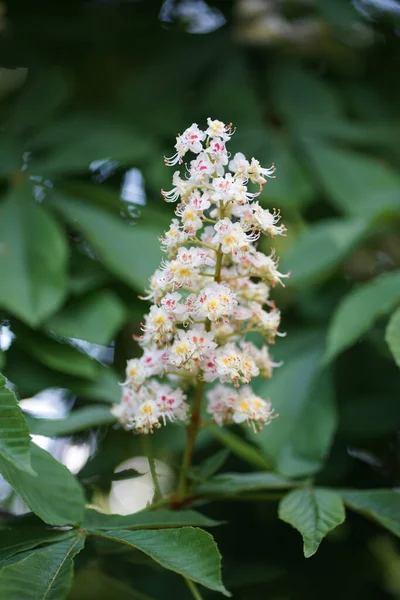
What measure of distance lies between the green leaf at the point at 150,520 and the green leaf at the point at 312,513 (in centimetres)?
12

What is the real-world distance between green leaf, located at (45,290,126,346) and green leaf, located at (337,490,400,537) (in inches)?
23.0

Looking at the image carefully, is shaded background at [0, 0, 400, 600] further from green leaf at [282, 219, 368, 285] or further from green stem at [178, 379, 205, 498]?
green stem at [178, 379, 205, 498]

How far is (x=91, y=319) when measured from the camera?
4.93 ft

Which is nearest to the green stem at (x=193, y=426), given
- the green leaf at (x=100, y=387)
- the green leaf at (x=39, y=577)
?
the green leaf at (x=39, y=577)

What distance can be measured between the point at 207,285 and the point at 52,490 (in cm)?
39

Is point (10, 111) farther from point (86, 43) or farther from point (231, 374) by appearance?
point (231, 374)

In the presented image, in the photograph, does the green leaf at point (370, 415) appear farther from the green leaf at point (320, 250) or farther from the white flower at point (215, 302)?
the white flower at point (215, 302)

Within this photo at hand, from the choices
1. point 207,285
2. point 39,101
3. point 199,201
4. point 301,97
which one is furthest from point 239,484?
point 301,97

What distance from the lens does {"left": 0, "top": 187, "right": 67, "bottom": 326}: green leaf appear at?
4.71 feet

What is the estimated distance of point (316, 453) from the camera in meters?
1.41

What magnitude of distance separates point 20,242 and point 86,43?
857mm

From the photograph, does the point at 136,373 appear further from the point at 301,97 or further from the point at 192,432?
the point at 301,97

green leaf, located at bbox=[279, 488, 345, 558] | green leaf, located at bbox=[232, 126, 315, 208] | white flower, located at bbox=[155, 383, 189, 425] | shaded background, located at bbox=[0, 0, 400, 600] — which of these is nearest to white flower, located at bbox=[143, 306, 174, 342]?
white flower, located at bbox=[155, 383, 189, 425]

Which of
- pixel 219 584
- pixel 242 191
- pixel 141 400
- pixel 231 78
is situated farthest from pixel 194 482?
pixel 231 78
